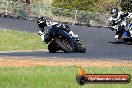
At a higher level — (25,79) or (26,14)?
(25,79)

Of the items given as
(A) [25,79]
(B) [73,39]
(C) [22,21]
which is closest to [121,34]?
(B) [73,39]

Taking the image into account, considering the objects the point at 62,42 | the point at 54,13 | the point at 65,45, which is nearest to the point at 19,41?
the point at 65,45

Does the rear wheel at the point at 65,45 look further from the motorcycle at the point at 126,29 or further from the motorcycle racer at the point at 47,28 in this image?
the motorcycle at the point at 126,29

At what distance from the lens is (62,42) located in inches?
720

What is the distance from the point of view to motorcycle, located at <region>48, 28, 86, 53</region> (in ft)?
58.2

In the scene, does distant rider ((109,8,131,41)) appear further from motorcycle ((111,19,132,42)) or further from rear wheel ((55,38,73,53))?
rear wheel ((55,38,73,53))

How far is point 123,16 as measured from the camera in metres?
26.0

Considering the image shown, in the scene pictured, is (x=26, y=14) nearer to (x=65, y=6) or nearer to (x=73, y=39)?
(x=65, y=6)

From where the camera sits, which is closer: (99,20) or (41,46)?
(41,46)

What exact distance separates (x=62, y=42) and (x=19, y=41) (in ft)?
30.3

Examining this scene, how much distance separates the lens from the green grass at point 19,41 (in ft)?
81.6

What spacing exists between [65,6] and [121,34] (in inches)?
769

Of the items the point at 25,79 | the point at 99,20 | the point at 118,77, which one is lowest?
the point at 99,20

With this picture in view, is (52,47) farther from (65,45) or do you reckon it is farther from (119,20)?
(119,20)
